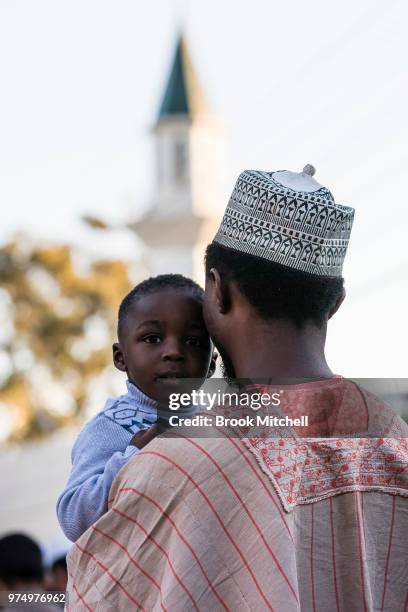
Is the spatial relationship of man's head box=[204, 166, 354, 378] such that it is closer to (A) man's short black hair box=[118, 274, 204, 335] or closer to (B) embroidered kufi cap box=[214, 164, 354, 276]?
(B) embroidered kufi cap box=[214, 164, 354, 276]

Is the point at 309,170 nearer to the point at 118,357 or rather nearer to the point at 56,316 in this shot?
the point at 118,357

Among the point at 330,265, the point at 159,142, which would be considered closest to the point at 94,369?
the point at 159,142

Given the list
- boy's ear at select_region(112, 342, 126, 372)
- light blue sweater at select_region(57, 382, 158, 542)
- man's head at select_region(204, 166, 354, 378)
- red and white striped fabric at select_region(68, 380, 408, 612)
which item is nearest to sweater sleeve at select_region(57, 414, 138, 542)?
light blue sweater at select_region(57, 382, 158, 542)

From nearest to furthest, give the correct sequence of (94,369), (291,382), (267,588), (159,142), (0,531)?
(267,588)
(291,382)
(0,531)
(94,369)
(159,142)

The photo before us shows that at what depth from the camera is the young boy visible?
275 cm

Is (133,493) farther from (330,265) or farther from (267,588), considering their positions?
(330,265)

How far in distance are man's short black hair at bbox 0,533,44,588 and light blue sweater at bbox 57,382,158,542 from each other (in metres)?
2.67

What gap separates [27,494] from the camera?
99.3 feet

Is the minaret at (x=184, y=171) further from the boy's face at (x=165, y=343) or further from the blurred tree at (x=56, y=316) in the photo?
the boy's face at (x=165, y=343)

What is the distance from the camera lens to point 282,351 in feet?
7.93

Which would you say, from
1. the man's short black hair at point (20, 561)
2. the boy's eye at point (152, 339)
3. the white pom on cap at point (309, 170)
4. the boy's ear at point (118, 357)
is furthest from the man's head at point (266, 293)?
the man's short black hair at point (20, 561)

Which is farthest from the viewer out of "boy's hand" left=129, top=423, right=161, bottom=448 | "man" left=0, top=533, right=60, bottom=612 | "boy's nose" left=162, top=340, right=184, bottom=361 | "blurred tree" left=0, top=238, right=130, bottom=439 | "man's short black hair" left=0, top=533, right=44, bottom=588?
"blurred tree" left=0, top=238, right=130, bottom=439

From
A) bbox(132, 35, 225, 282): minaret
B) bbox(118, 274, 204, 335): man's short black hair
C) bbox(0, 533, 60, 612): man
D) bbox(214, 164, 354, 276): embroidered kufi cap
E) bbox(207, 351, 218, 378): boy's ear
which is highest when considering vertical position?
bbox(132, 35, 225, 282): minaret

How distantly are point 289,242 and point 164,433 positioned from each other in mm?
478
